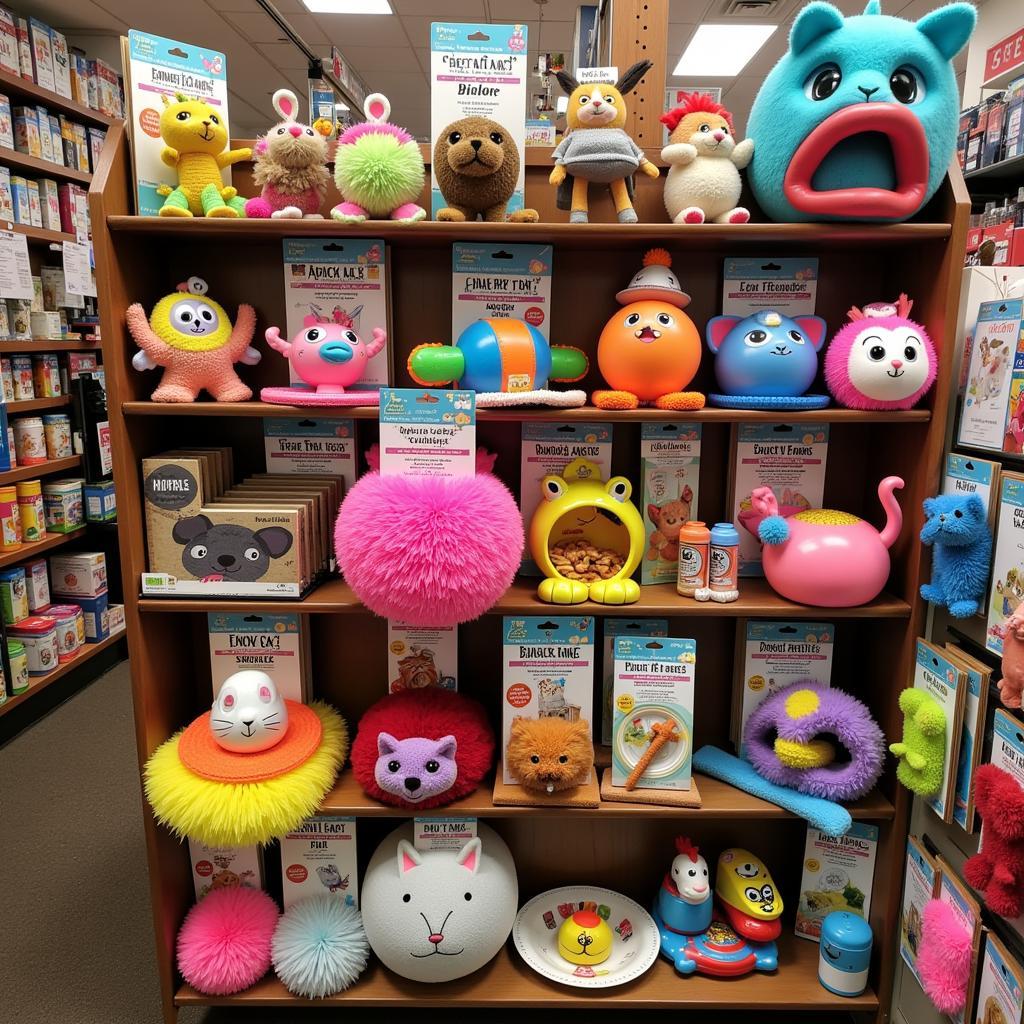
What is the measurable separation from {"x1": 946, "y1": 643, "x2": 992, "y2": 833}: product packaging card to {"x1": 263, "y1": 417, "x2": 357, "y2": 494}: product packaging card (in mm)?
1294

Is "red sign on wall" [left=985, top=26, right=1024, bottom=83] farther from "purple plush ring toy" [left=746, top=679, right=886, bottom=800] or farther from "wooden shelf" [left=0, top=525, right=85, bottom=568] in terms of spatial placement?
"wooden shelf" [left=0, top=525, right=85, bottom=568]

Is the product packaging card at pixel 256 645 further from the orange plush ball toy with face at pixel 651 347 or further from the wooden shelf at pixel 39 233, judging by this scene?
the wooden shelf at pixel 39 233

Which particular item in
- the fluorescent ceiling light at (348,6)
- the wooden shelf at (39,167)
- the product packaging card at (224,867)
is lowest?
the product packaging card at (224,867)

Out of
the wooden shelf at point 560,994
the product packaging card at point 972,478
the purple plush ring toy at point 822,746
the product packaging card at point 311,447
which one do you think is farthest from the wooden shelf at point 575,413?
the wooden shelf at point 560,994

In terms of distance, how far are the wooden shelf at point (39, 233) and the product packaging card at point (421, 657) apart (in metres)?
2.42

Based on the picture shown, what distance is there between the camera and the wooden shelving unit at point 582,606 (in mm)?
1484

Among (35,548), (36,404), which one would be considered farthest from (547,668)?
(36,404)

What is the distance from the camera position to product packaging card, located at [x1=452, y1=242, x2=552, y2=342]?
1636 mm

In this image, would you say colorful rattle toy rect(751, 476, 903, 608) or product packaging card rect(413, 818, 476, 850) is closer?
colorful rattle toy rect(751, 476, 903, 608)

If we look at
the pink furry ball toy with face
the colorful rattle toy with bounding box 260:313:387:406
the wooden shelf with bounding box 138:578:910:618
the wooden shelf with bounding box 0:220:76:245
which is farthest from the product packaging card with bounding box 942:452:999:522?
the wooden shelf with bounding box 0:220:76:245

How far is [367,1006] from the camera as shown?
1646 millimetres

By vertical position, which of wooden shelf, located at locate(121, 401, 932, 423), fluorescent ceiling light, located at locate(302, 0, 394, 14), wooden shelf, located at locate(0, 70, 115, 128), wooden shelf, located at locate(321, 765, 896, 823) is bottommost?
wooden shelf, located at locate(321, 765, 896, 823)

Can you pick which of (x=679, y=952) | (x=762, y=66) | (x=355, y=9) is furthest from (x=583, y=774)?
(x=762, y=66)

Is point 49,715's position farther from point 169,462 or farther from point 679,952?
point 679,952
